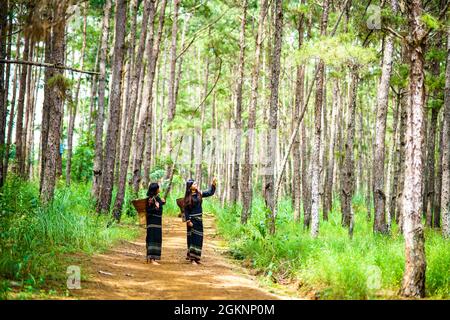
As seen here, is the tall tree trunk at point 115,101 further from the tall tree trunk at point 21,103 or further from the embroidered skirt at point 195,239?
the embroidered skirt at point 195,239

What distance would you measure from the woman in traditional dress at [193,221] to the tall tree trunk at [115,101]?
5002 mm

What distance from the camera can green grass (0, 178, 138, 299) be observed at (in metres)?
6.59

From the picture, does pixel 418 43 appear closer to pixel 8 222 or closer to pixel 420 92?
pixel 420 92

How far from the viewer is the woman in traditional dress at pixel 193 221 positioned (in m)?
10.1

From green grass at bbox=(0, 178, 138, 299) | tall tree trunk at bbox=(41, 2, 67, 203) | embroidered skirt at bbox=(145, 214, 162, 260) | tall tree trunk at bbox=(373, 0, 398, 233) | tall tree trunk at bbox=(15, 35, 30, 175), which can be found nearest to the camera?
green grass at bbox=(0, 178, 138, 299)

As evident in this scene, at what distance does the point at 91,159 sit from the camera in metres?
25.4

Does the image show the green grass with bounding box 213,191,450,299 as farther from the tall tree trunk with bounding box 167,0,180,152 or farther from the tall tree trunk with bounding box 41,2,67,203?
the tall tree trunk with bounding box 167,0,180,152

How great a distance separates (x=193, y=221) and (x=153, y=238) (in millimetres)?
930

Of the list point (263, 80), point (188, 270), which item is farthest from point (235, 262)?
point (263, 80)

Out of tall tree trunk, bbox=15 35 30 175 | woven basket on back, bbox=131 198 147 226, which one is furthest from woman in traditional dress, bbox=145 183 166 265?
tall tree trunk, bbox=15 35 30 175

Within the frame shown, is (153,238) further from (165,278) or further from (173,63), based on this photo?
(173,63)

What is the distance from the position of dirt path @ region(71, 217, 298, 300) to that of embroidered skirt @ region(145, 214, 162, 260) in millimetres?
236

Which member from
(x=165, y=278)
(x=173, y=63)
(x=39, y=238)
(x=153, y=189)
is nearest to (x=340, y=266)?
(x=165, y=278)

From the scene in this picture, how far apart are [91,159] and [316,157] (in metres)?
15.6
